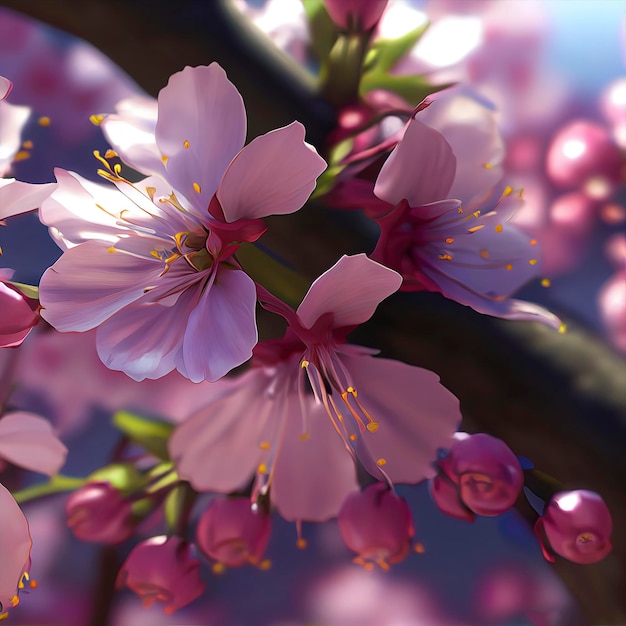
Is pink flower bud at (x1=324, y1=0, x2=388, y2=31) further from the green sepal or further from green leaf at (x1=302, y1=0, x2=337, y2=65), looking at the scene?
the green sepal

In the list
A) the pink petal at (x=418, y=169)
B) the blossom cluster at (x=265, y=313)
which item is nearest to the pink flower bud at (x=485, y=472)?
the blossom cluster at (x=265, y=313)

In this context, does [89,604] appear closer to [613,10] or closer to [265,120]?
[265,120]

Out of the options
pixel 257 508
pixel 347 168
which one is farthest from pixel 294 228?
pixel 257 508

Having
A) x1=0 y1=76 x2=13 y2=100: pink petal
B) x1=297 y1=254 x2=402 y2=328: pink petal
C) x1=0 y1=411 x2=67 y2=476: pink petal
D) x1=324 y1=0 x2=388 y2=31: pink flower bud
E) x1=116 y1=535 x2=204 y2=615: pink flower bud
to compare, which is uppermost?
x1=324 y1=0 x2=388 y2=31: pink flower bud

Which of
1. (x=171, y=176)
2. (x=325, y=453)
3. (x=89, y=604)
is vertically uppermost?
(x=171, y=176)

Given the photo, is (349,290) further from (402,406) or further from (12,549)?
(12,549)

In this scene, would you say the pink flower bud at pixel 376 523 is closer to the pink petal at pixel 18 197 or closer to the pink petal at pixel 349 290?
the pink petal at pixel 349 290

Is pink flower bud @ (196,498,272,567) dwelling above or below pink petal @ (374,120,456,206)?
below

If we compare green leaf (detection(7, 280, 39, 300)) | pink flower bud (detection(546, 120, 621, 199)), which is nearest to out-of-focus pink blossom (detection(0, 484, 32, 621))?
green leaf (detection(7, 280, 39, 300))
